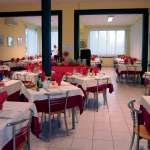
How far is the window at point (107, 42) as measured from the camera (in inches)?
756

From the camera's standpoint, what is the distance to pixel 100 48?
1964 centimetres

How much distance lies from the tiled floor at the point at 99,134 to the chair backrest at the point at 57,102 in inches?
19.5

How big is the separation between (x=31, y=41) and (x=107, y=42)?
5.48 meters

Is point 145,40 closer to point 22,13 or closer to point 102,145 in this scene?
point 22,13

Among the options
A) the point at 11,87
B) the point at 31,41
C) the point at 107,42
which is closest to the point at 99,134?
the point at 11,87

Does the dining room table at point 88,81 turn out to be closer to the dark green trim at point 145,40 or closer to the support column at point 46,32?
the support column at point 46,32

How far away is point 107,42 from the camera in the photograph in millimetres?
19500

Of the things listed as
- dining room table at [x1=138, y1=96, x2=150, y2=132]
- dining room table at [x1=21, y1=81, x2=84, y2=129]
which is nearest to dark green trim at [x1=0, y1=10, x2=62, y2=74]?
dining room table at [x1=21, y1=81, x2=84, y2=129]

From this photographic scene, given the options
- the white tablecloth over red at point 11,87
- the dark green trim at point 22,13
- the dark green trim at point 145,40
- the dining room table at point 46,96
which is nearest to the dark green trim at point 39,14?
the dark green trim at point 22,13

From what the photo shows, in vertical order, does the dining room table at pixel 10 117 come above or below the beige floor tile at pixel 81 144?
above

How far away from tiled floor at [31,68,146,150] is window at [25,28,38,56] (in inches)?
464

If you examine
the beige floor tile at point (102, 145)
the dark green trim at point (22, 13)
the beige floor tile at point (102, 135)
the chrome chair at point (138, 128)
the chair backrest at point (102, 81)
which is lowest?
the beige floor tile at point (102, 145)

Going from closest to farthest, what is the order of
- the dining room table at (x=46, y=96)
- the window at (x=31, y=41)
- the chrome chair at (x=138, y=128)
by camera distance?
1. the chrome chair at (x=138, y=128)
2. the dining room table at (x=46, y=96)
3. the window at (x=31, y=41)

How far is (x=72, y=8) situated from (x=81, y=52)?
6.00 feet
